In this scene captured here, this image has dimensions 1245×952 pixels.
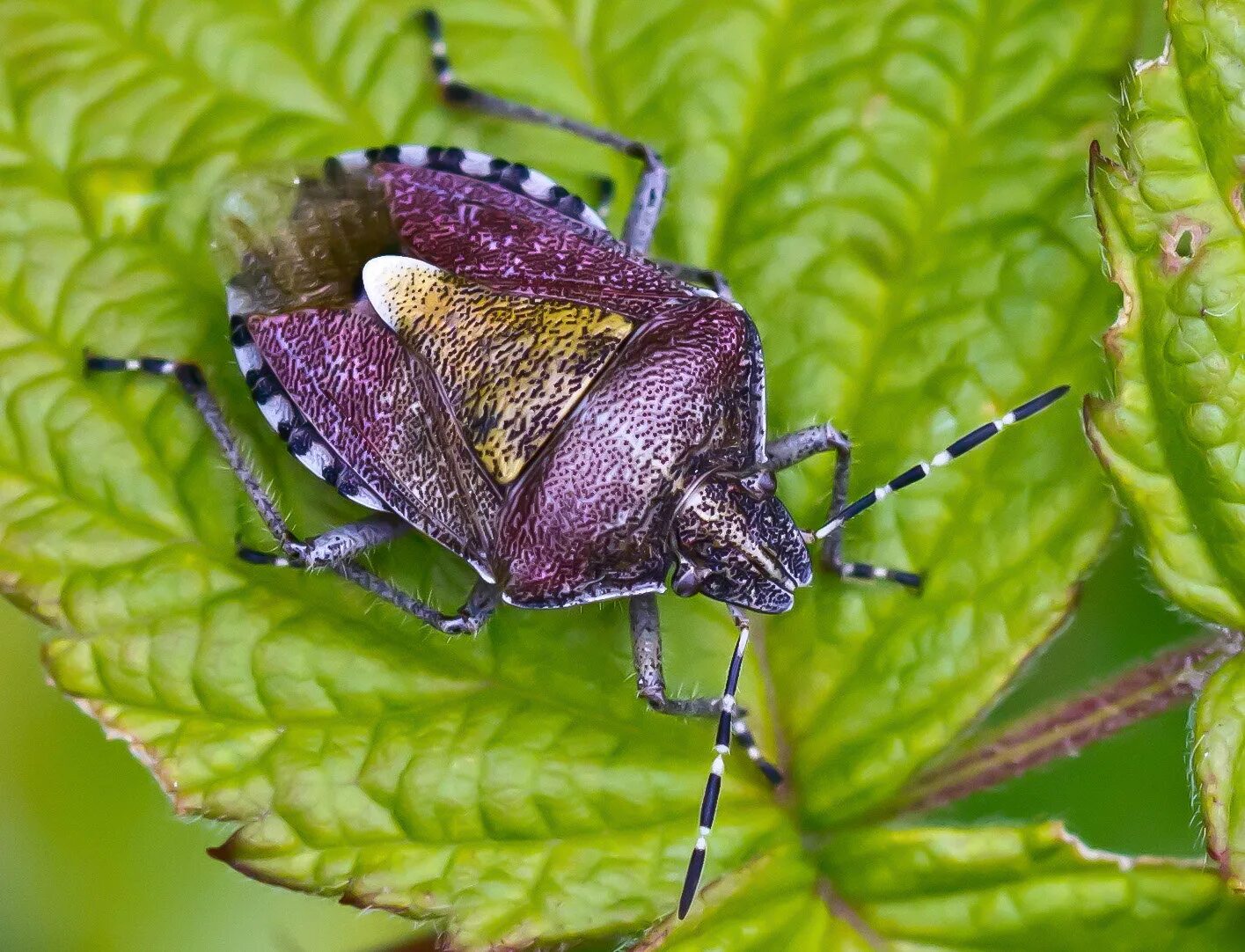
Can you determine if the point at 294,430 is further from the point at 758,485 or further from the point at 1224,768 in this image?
the point at 1224,768

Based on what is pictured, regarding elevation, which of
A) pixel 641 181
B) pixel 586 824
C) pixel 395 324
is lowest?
pixel 586 824

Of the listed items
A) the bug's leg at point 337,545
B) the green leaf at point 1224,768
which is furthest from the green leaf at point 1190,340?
the bug's leg at point 337,545

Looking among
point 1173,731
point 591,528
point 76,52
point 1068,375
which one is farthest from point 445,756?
point 1173,731

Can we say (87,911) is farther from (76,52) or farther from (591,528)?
(76,52)

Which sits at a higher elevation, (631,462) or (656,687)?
(631,462)

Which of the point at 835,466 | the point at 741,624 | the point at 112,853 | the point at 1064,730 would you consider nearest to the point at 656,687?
the point at 741,624

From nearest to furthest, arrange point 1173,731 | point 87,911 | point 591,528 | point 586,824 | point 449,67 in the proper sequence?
point 586,824 → point 591,528 → point 449,67 → point 1173,731 → point 87,911

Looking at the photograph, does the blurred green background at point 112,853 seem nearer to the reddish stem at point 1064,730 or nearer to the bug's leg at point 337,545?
the reddish stem at point 1064,730
